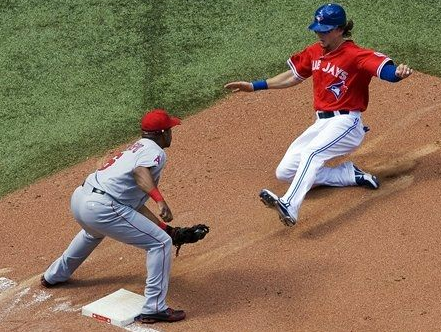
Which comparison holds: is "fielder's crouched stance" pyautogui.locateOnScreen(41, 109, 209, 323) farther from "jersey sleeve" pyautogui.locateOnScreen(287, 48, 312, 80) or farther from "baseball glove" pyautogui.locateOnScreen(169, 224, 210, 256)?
"jersey sleeve" pyautogui.locateOnScreen(287, 48, 312, 80)

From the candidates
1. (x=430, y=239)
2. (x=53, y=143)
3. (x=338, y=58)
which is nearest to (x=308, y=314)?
(x=430, y=239)

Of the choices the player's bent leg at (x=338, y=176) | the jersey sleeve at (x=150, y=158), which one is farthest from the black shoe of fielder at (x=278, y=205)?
the jersey sleeve at (x=150, y=158)

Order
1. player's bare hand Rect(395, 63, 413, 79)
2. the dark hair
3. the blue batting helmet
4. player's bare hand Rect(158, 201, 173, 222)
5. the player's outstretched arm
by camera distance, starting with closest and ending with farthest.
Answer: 1. player's bare hand Rect(158, 201, 173, 222)
2. player's bare hand Rect(395, 63, 413, 79)
3. the blue batting helmet
4. the dark hair
5. the player's outstretched arm

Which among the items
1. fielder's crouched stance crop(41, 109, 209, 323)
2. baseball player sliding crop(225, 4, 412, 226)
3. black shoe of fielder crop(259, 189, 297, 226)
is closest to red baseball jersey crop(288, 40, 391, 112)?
baseball player sliding crop(225, 4, 412, 226)

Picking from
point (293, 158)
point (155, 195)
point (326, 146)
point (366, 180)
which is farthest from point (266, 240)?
point (155, 195)

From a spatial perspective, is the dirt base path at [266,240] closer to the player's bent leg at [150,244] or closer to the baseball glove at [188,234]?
the player's bent leg at [150,244]

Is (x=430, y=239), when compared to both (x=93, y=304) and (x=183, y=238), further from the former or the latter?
(x=93, y=304)
